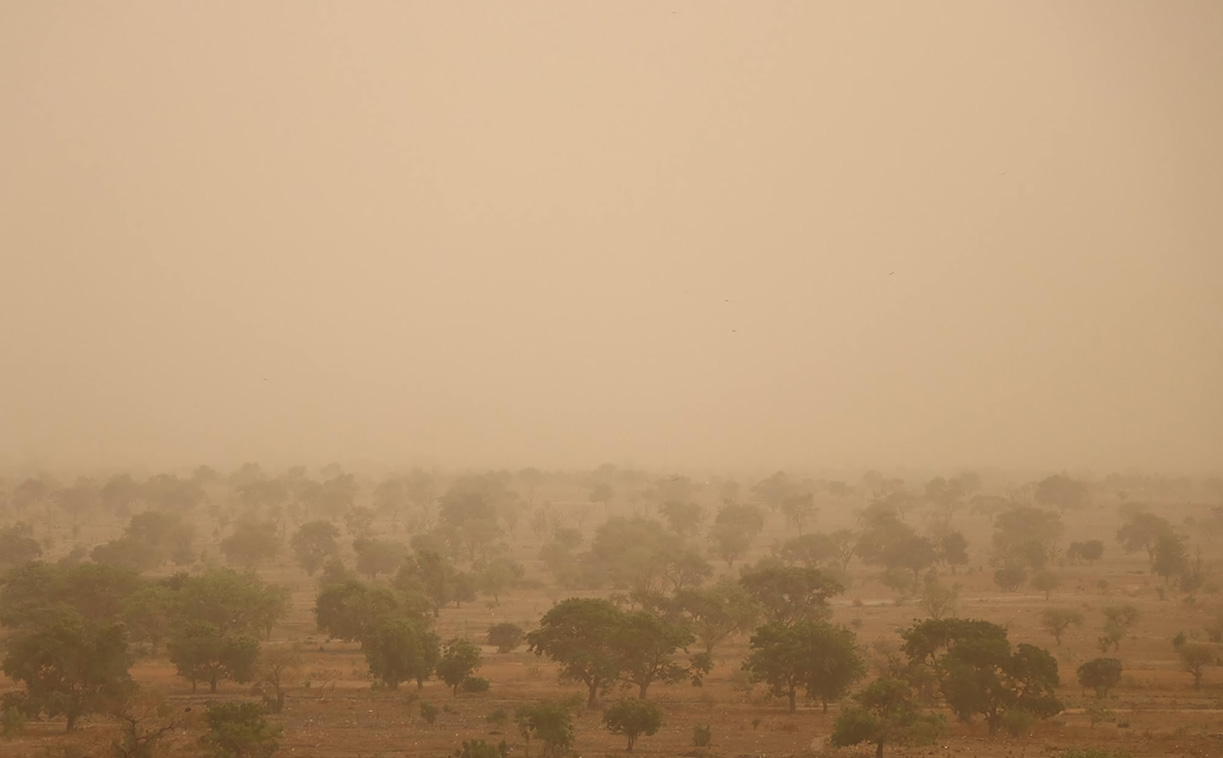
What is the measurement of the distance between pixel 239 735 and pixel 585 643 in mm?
15367

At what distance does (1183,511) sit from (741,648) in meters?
91.9

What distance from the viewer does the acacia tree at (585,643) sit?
3881cm

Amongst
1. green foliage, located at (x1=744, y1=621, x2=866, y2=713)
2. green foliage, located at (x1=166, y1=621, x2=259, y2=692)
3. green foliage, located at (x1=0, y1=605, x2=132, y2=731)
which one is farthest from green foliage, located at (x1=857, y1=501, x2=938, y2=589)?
green foliage, located at (x1=0, y1=605, x2=132, y2=731)

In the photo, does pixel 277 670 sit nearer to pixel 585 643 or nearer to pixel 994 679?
pixel 585 643

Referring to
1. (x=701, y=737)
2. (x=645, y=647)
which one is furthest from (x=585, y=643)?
(x=701, y=737)

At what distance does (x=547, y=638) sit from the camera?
132 feet

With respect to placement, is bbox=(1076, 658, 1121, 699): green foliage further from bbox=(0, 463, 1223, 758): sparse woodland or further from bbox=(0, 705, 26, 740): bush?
bbox=(0, 705, 26, 740): bush

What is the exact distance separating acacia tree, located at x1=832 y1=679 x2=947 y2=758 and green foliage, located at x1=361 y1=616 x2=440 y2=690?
18903mm

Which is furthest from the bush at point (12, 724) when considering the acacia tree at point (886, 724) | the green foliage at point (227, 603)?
the acacia tree at point (886, 724)

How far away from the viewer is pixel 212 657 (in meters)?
40.2

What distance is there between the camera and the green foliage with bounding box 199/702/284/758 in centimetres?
2812

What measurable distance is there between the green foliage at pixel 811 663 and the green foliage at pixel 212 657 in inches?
852

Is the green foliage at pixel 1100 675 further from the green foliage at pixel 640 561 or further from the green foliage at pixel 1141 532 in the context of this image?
the green foliage at pixel 1141 532

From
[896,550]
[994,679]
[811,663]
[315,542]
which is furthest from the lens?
[315,542]
